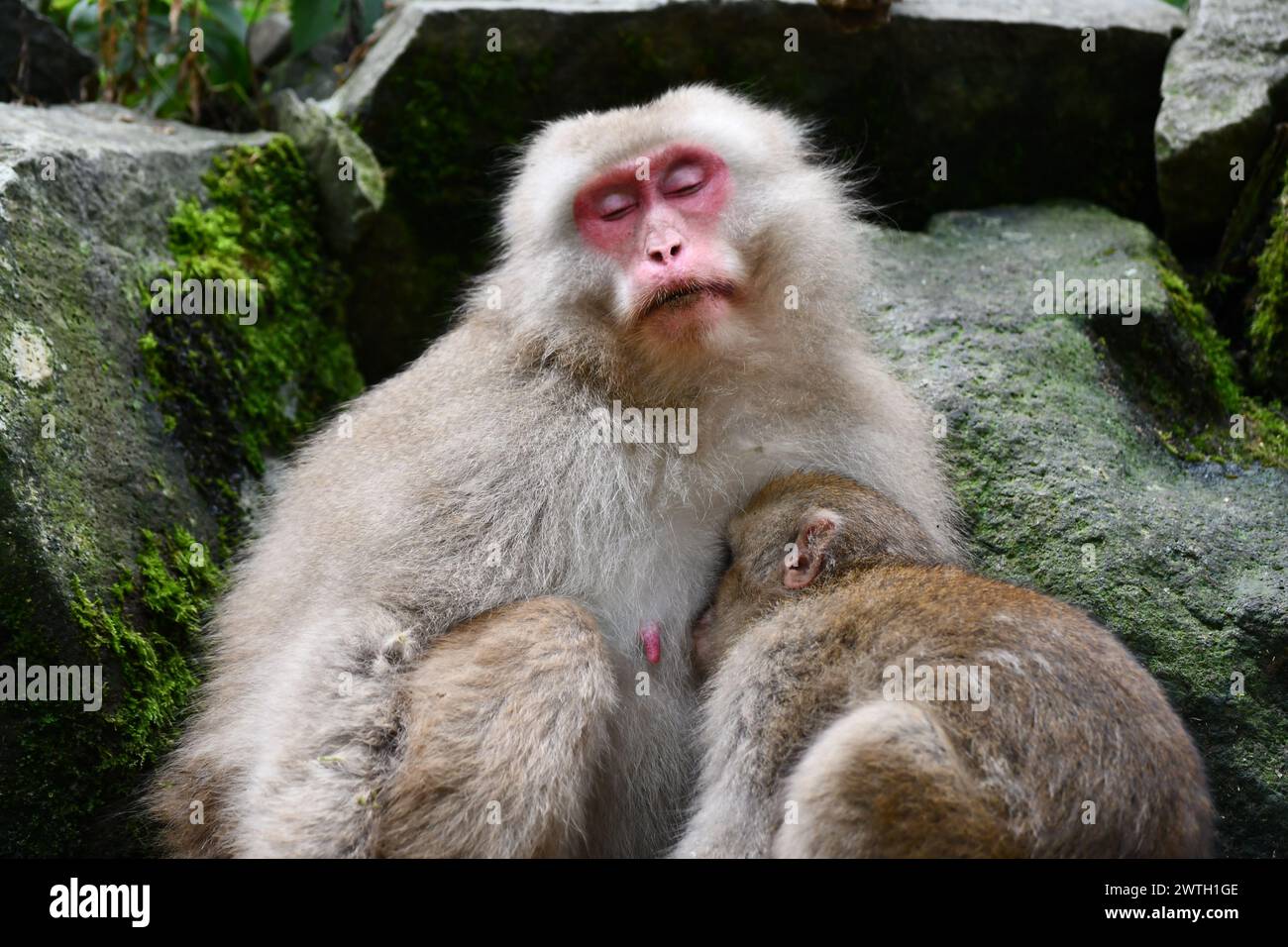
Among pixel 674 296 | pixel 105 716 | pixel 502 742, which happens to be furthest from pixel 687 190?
pixel 105 716

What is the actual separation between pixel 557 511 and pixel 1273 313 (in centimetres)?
401

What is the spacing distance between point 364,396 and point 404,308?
2076mm

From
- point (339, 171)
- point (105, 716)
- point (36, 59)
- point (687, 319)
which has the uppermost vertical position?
point (36, 59)

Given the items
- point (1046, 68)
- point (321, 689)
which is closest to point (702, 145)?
point (321, 689)

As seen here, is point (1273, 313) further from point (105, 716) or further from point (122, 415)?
point (105, 716)

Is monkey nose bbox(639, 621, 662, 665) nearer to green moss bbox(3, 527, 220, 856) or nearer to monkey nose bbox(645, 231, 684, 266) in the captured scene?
monkey nose bbox(645, 231, 684, 266)

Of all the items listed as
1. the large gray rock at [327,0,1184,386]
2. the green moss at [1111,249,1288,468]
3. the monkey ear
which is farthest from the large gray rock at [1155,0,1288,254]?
the monkey ear

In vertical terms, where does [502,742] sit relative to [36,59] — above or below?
below

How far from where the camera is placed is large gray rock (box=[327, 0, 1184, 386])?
6918mm

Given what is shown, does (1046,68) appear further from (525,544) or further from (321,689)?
(321,689)

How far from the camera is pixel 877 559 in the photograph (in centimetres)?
447

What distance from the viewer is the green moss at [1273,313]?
6.23m

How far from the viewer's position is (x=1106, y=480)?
18.4ft

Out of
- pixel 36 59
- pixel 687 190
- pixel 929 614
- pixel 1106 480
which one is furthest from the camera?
pixel 36 59
